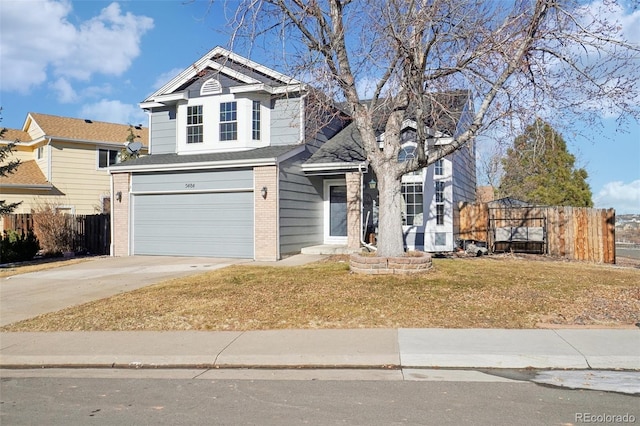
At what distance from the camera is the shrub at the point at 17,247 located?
18062 mm

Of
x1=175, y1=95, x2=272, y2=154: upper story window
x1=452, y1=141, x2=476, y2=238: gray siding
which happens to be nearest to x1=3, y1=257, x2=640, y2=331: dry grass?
x1=452, y1=141, x2=476, y2=238: gray siding

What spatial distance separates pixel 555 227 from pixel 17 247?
1924 centimetres

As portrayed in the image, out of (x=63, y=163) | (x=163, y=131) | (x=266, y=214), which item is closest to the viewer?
(x=266, y=214)

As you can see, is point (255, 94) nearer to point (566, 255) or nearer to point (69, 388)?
point (566, 255)

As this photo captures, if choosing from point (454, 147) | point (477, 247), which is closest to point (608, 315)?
point (454, 147)

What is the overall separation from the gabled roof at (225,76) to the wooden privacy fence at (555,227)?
27.5 ft

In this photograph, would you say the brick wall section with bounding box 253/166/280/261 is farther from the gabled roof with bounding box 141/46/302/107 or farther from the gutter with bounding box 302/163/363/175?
the gabled roof with bounding box 141/46/302/107

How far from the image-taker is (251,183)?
16.3 metres

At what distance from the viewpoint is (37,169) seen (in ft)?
86.2

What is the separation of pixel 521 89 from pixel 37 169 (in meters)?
24.4

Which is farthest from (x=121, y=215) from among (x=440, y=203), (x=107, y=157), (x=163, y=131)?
(x=440, y=203)

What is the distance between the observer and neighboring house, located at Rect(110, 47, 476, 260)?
54.1 feet

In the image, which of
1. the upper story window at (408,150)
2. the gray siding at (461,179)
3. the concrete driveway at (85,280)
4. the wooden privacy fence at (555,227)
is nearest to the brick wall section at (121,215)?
the concrete driveway at (85,280)

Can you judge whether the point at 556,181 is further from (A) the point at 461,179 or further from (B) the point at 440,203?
(B) the point at 440,203
